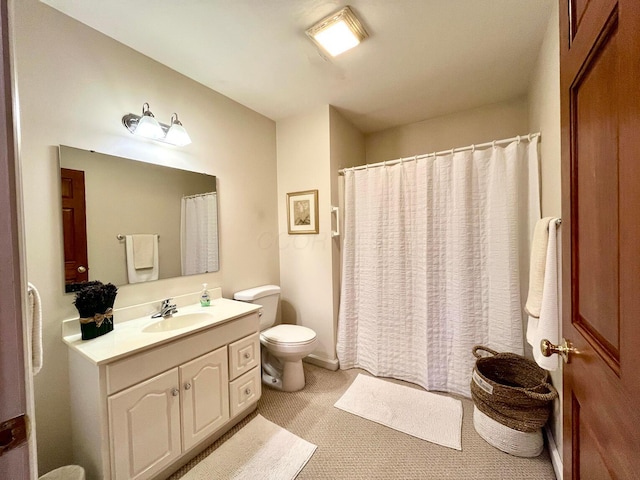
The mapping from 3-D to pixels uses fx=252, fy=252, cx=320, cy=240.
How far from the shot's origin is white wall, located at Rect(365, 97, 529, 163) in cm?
224

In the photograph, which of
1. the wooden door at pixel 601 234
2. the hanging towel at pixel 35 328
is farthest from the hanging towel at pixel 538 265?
the hanging towel at pixel 35 328

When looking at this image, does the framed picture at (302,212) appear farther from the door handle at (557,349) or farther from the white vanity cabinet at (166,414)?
the door handle at (557,349)

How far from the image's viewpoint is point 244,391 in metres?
1.70

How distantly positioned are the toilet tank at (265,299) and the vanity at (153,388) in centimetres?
40

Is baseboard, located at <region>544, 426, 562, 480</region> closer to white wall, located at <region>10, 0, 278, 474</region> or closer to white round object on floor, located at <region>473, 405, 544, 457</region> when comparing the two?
white round object on floor, located at <region>473, 405, 544, 457</region>

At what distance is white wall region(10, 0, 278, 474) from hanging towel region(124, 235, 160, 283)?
54 mm

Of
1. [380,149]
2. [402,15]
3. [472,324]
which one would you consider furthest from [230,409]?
[380,149]

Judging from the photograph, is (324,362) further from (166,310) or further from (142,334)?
(142,334)

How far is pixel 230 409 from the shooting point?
1602 mm

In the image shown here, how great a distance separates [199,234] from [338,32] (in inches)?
63.7

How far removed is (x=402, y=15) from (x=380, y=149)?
158cm

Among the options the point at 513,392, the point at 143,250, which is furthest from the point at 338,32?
the point at 513,392

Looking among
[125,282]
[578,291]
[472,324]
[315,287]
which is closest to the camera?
[578,291]

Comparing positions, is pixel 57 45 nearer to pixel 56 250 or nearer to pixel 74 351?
pixel 56 250
